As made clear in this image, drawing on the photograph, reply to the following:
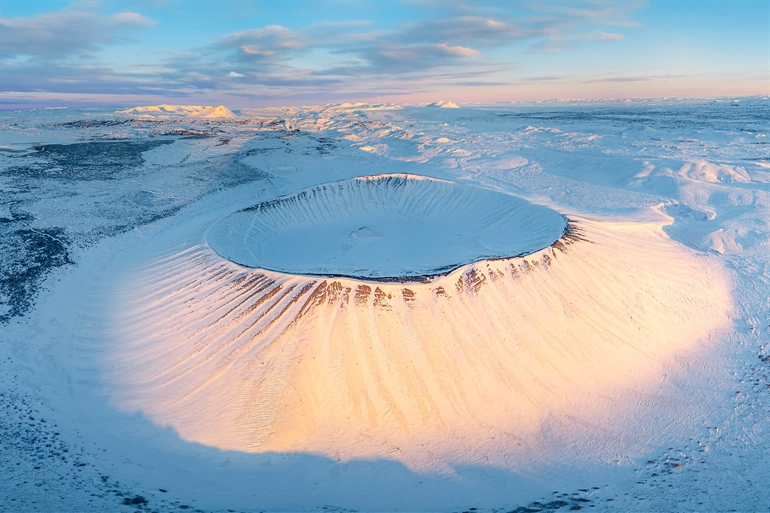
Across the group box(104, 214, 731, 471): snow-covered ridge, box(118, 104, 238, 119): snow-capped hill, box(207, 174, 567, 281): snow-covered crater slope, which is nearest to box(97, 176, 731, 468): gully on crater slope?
box(104, 214, 731, 471): snow-covered ridge

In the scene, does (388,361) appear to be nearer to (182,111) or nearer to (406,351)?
(406,351)

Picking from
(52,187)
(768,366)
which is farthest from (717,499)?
(52,187)

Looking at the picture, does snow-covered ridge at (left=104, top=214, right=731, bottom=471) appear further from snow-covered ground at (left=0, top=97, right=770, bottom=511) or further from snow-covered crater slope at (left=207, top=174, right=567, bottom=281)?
snow-covered crater slope at (left=207, top=174, right=567, bottom=281)

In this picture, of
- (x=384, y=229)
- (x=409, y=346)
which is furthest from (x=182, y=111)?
(x=409, y=346)

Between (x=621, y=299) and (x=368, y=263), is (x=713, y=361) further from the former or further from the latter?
(x=368, y=263)

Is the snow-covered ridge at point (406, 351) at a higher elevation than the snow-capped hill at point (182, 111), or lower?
lower

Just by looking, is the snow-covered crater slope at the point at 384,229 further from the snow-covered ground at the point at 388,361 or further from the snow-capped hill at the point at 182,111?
the snow-capped hill at the point at 182,111

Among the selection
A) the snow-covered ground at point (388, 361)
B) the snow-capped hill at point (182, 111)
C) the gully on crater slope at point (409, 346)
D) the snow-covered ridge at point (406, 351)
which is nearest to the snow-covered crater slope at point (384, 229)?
the snow-covered ground at point (388, 361)
